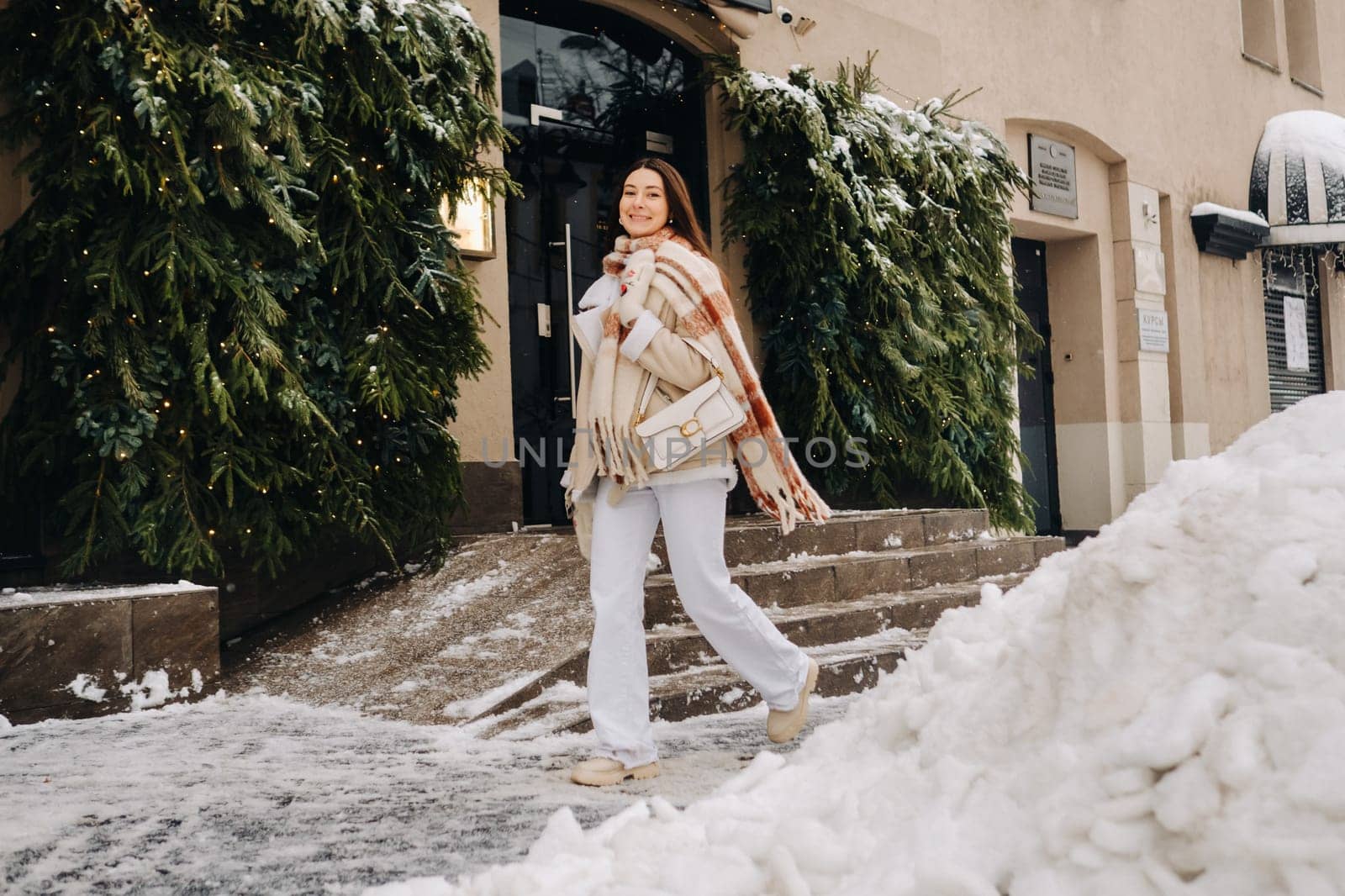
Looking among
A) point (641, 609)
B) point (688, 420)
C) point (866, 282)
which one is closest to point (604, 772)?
point (641, 609)

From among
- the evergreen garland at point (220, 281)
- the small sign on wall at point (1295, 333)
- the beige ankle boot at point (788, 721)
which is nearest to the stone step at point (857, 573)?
the evergreen garland at point (220, 281)

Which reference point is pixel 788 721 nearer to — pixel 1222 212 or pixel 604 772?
pixel 604 772

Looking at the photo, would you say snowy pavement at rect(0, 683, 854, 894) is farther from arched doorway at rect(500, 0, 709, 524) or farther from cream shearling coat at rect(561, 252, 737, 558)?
arched doorway at rect(500, 0, 709, 524)

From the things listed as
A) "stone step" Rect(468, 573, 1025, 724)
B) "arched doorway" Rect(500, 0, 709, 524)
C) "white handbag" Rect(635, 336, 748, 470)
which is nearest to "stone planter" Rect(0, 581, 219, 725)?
"stone step" Rect(468, 573, 1025, 724)

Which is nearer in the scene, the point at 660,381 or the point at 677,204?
the point at 660,381

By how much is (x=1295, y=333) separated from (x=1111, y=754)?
14.6 metres

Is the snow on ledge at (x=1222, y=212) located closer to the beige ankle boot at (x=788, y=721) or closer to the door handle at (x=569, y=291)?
the door handle at (x=569, y=291)

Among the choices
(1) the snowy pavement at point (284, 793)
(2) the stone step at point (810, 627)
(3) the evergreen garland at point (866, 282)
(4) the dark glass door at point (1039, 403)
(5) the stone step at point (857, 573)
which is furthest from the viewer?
(4) the dark glass door at point (1039, 403)

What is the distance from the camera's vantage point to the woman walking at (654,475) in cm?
346

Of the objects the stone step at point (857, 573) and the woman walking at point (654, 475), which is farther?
the stone step at point (857, 573)

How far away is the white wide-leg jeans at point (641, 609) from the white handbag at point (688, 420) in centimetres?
12

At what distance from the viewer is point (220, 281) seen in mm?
4719

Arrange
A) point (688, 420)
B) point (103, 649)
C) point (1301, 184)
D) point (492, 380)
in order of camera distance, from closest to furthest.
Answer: point (688, 420) → point (103, 649) → point (492, 380) → point (1301, 184)

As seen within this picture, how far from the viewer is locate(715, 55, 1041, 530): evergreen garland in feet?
24.3
